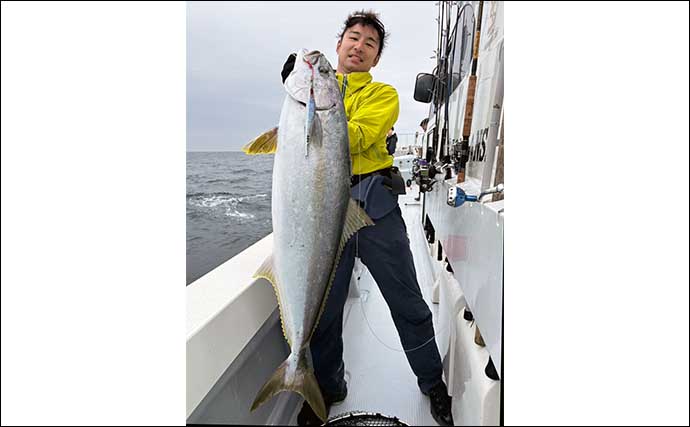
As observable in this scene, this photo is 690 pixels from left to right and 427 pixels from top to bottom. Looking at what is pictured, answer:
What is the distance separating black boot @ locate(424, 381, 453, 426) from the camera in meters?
1.04

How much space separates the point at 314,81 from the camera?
1096 millimetres

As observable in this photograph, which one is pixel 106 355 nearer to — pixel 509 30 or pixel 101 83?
pixel 101 83

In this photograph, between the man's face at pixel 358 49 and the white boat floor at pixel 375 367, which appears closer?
the man's face at pixel 358 49

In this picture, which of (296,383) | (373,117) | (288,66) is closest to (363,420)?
(296,383)

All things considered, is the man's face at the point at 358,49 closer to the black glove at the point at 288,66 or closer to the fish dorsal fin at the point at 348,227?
the black glove at the point at 288,66

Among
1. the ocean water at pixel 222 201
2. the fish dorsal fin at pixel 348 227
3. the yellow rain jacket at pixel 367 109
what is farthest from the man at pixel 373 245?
the ocean water at pixel 222 201

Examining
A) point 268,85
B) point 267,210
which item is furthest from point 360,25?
point 267,210

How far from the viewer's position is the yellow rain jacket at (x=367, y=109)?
118 cm

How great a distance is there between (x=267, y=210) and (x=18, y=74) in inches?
23.8

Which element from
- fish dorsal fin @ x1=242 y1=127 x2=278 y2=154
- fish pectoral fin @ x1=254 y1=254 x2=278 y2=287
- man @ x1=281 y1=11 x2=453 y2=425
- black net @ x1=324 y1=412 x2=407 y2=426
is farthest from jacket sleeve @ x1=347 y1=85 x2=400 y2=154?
black net @ x1=324 y1=412 x2=407 y2=426

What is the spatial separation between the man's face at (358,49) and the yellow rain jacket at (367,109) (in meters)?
0.03

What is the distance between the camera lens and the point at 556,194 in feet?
2.06

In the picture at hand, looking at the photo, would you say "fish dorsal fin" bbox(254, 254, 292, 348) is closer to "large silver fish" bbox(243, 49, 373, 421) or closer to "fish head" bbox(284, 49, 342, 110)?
"large silver fish" bbox(243, 49, 373, 421)

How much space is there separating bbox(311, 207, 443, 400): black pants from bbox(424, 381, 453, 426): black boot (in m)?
0.04
